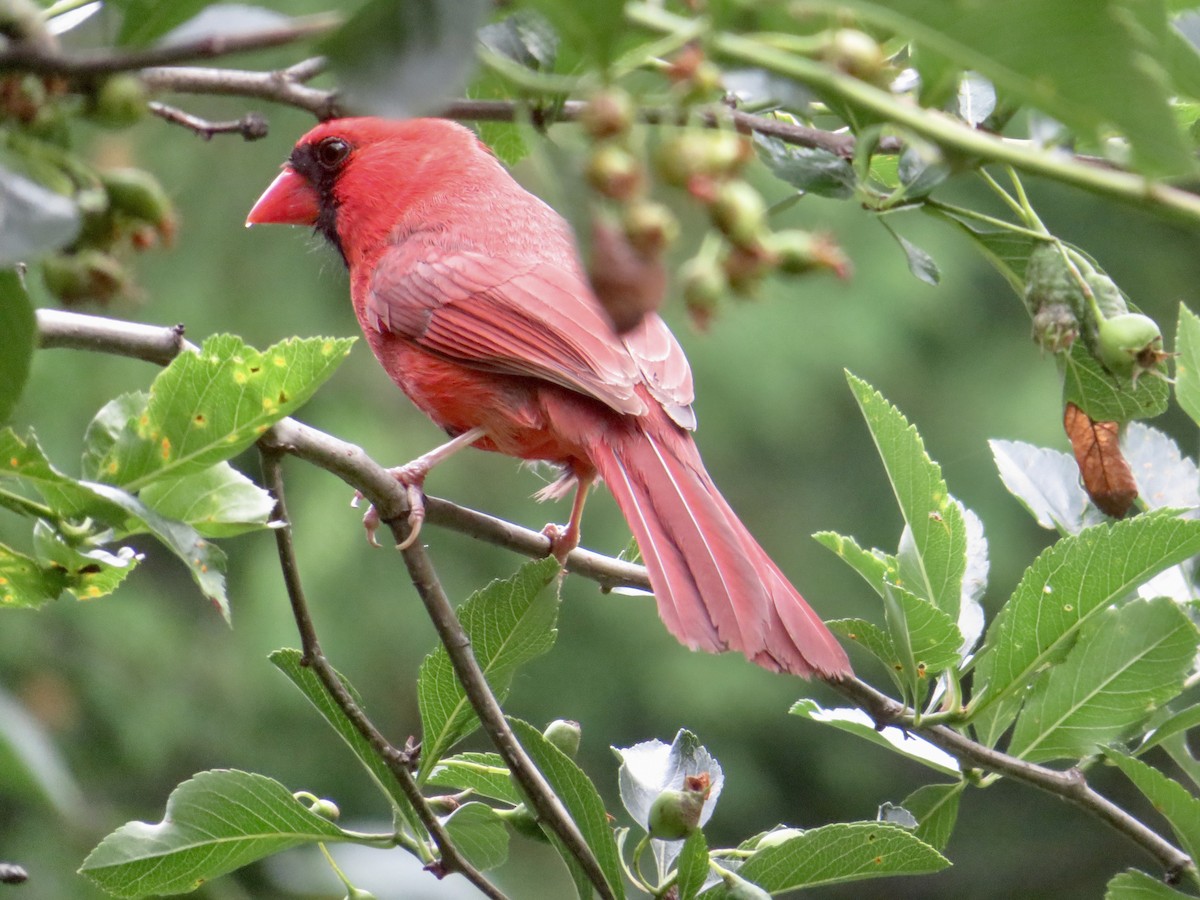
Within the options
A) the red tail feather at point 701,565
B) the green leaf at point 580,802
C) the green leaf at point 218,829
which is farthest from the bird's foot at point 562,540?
the green leaf at point 218,829

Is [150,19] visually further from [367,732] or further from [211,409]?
[367,732]

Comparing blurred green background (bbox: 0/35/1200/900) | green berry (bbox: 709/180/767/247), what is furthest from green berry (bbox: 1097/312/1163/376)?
blurred green background (bbox: 0/35/1200/900)

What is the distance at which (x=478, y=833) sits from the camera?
1970 mm

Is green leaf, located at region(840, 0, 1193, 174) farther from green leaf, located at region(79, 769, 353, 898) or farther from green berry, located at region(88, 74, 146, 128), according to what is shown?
green leaf, located at region(79, 769, 353, 898)

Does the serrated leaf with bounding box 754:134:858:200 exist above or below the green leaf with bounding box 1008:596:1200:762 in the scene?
above

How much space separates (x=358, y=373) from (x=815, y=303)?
10.6 feet

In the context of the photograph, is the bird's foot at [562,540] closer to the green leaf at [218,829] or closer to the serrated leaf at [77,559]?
the green leaf at [218,829]

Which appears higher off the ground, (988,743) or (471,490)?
(988,743)

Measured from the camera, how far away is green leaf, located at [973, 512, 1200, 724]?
171cm

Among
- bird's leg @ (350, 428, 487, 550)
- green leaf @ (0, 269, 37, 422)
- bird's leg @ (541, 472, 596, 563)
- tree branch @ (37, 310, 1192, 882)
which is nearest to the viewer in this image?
green leaf @ (0, 269, 37, 422)

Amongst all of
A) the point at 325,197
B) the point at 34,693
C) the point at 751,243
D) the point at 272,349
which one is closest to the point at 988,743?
the point at 272,349

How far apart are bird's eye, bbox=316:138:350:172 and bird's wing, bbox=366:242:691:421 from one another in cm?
38

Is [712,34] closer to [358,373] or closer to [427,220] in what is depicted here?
[427,220]

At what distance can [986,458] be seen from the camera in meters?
9.95
